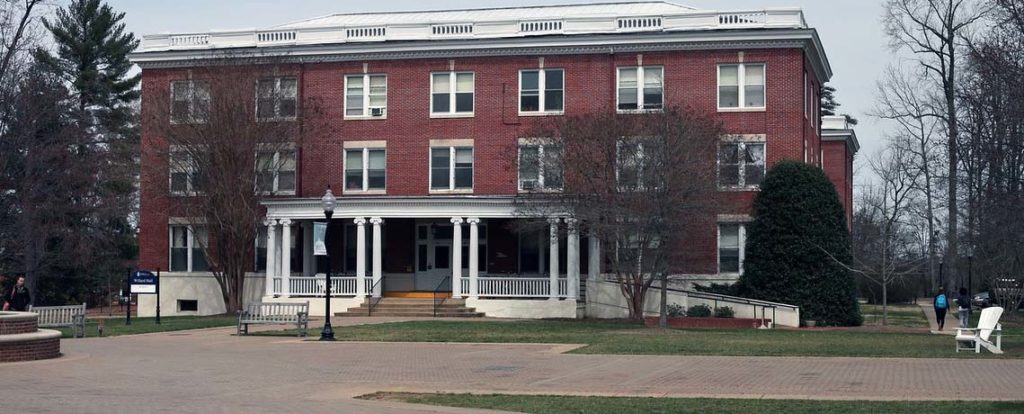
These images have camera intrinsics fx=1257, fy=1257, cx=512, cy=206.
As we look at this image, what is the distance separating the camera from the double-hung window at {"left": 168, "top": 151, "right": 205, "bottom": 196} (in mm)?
44688

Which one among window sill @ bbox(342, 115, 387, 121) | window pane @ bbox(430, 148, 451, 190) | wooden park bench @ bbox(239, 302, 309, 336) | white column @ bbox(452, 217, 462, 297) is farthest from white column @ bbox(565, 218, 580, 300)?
wooden park bench @ bbox(239, 302, 309, 336)

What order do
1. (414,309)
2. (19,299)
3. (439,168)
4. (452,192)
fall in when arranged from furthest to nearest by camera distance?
(439,168)
(452,192)
(414,309)
(19,299)

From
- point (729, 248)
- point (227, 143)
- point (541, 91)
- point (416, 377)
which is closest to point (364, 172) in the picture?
point (227, 143)

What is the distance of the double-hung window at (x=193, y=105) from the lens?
4409cm

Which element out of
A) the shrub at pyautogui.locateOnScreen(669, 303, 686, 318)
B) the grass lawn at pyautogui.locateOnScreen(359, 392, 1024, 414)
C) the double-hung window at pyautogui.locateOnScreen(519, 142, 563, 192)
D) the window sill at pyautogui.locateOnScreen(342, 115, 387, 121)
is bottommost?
the grass lawn at pyautogui.locateOnScreen(359, 392, 1024, 414)

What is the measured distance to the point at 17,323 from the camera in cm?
2322

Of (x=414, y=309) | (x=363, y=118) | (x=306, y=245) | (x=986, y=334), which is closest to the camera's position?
(x=986, y=334)

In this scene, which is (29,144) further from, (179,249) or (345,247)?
(345,247)

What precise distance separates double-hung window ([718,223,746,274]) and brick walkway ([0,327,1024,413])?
1804 centimetres

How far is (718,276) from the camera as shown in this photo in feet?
143

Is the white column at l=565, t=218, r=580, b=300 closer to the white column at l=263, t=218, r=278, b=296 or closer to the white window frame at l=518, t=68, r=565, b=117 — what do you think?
the white window frame at l=518, t=68, r=565, b=117

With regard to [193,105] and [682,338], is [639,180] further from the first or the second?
[193,105]

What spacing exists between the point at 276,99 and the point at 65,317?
1509 centimetres

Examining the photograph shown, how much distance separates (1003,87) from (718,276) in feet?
56.7
